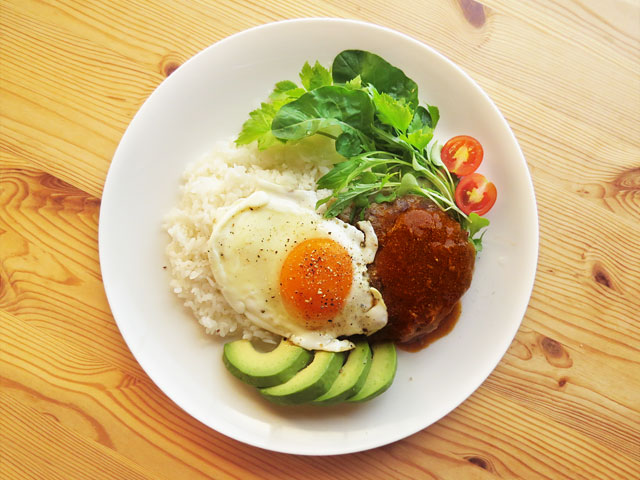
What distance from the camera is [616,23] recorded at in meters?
3.51

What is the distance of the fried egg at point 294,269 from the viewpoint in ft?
9.26

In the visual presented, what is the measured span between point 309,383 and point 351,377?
0.28 meters

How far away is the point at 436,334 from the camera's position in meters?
3.16

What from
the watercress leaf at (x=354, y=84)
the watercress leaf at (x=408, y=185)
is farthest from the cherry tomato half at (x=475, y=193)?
the watercress leaf at (x=354, y=84)

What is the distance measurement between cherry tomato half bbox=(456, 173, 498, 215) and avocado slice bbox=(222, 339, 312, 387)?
1403mm

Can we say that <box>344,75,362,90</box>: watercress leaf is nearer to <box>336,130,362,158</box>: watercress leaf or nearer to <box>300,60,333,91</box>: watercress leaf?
<box>300,60,333,91</box>: watercress leaf

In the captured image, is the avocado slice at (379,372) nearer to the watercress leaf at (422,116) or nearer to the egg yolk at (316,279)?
the egg yolk at (316,279)

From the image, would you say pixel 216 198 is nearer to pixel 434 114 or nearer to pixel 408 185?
pixel 408 185

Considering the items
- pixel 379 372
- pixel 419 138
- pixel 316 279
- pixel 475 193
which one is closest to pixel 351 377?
pixel 379 372

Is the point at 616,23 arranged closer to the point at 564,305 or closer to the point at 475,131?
the point at 475,131

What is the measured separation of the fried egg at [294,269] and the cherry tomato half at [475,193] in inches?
26.5

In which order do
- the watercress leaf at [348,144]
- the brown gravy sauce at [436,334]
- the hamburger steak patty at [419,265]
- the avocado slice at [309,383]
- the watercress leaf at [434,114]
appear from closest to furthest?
the avocado slice at [309,383] < the hamburger steak patty at [419,265] < the watercress leaf at [348,144] < the watercress leaf at [434,114] < the brown gravy sauce at [436,334]

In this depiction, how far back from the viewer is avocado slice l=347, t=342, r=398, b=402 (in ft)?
9.32

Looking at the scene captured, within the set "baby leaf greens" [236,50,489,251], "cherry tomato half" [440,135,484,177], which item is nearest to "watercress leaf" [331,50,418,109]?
"baby leaf greens" [236,50,489,251]
